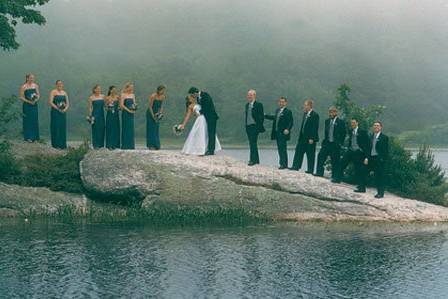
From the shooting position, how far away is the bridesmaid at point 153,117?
28.4m

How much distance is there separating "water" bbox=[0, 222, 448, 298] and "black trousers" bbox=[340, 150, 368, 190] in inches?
96.9

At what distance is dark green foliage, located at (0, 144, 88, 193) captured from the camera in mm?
26328

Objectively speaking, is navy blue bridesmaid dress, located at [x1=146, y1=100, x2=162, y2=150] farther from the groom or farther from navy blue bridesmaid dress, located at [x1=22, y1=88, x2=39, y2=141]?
navy blue bridesmaid dress, located at [x1=22, y1=88, x2=39, y2=141]

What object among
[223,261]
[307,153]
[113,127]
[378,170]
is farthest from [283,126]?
[223,261]

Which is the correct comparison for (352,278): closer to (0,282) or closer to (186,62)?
(0,282)

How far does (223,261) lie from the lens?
18.3 m

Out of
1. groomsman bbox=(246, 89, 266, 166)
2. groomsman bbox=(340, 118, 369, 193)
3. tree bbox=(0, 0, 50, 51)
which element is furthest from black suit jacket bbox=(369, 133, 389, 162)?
tree bbox=(0, 0, 50, 51)

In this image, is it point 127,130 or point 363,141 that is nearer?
point 363,141

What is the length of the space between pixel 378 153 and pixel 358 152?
62 centimetres

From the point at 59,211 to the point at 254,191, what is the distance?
5.76 m

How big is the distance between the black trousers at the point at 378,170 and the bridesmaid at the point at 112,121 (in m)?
8.52

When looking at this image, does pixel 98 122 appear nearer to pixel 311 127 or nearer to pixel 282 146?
pixel 282 146

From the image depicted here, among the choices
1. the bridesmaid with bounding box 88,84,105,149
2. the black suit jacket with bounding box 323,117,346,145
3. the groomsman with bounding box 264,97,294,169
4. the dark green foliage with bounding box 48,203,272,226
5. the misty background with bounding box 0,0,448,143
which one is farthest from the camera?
the misty background with bounding box 0,0,448,143

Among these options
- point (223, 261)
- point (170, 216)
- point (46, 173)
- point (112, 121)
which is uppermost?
point (112, 121)
